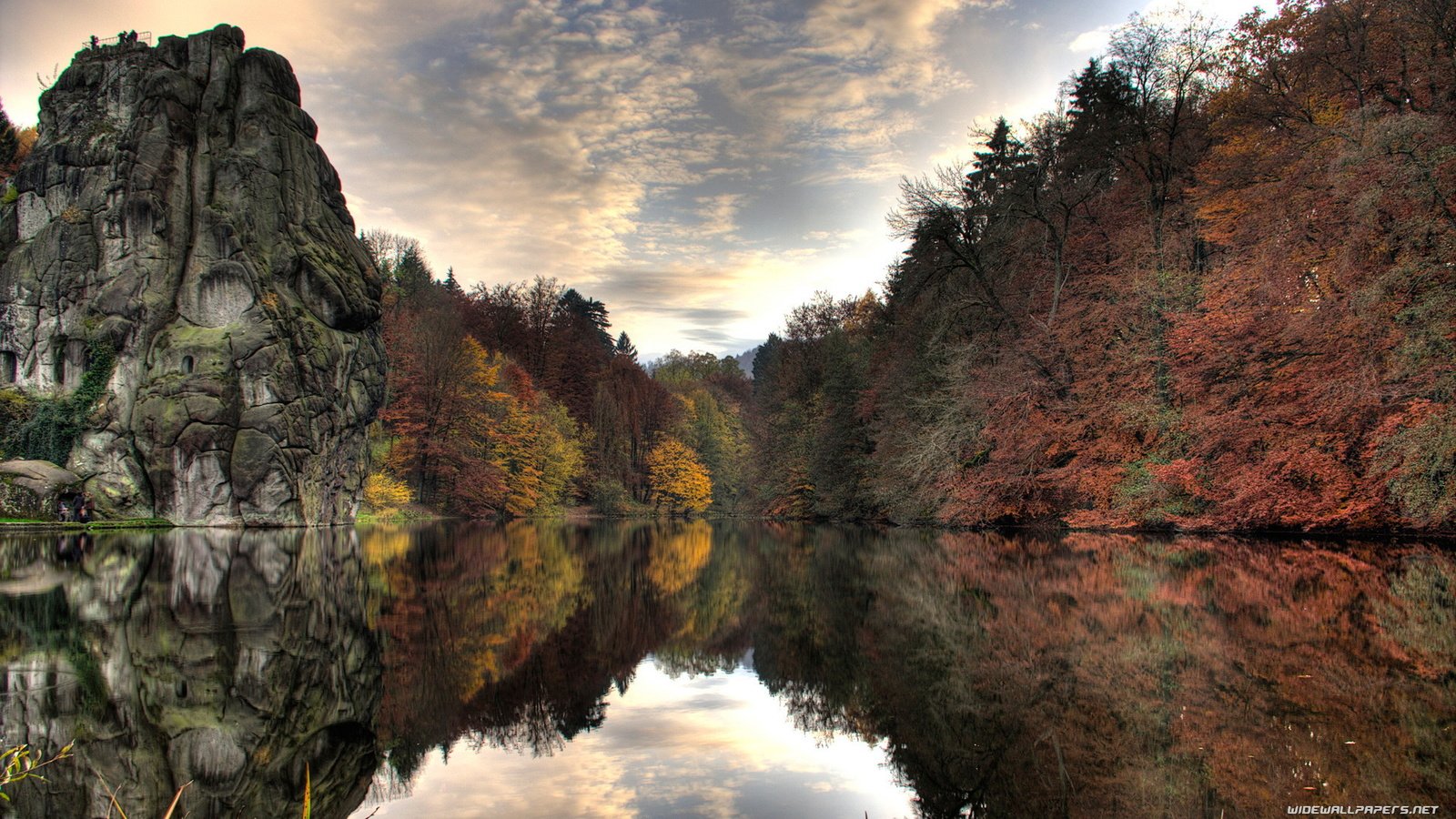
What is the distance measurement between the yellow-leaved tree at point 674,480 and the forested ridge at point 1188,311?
2216 cm

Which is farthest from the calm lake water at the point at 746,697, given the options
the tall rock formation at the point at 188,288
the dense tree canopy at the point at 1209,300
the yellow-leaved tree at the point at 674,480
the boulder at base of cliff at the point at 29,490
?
the yellow-leaved tree at the point at 674,480

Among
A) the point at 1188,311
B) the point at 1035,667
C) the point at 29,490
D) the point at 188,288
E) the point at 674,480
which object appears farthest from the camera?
the point at 674,480

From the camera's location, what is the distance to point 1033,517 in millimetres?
30688

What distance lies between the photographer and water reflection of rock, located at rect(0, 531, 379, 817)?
4152mm

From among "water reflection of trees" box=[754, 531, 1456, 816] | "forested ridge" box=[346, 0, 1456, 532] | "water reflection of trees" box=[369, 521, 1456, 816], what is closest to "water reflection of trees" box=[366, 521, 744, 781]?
"water reflection of trees" box=[369, 521, 1456, 816]

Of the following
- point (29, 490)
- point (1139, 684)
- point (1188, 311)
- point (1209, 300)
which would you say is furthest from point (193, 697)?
point (29, 490)

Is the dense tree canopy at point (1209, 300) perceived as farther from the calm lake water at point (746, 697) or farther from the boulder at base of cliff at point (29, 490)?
the boulder at base of cliff at point (29, 490)

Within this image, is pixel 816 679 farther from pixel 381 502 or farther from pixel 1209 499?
pixel 381 502

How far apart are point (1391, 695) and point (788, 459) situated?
4412cm

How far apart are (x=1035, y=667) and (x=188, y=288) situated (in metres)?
38.3

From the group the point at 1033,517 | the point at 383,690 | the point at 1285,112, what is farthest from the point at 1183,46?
the point at 383,690

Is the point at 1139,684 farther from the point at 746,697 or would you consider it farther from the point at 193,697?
the point at 193,697

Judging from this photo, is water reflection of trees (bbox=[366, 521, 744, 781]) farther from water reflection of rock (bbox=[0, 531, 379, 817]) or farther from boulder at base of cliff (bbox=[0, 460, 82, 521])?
boulder at base of cliff (bbox=[0, 460, 82, 521])

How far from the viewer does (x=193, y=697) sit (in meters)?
5.69
